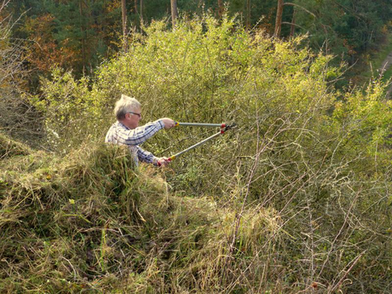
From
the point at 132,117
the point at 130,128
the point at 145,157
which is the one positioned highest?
the point at 132,117

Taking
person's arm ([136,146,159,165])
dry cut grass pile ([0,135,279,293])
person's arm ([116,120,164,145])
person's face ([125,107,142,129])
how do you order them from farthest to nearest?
person's arm ([136,146,159,165])
person's face ([125,107,142,129])
person's arm ([116,120,164,145])
dry cut grass pile ([0,135,279,293])

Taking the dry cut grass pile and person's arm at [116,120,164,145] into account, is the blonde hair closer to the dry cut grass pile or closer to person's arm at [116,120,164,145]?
person's arm at [116,120,164,145]

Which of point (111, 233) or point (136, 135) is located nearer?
point (111, 233)

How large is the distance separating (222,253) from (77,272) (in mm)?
1081

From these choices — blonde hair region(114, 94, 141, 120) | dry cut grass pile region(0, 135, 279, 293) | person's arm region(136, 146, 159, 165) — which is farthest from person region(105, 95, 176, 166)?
dry cut grass pile region(0, 135, 279, 293)

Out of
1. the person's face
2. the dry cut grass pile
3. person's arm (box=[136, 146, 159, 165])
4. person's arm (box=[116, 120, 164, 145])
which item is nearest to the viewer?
the dry cut grass pile

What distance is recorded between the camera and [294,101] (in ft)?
29.7

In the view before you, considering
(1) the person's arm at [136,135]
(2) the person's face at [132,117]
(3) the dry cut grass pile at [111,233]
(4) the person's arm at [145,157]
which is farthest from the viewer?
(4) the person's arm at [145,157]

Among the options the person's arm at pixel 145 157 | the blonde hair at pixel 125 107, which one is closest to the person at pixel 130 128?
the blonde hair at pixel 125 107

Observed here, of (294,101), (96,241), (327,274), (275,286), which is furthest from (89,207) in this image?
(294,101)

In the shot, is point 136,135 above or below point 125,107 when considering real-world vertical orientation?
below

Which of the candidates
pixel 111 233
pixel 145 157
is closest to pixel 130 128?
pixel 145 157

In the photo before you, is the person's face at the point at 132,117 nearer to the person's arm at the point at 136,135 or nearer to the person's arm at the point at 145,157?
the person's arm at the point at 136,135

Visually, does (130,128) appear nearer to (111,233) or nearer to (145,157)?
(145,157)
